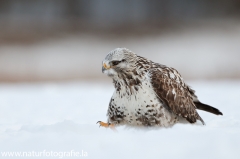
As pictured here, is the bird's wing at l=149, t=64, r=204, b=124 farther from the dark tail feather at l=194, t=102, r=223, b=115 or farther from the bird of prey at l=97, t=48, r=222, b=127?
the dark tail feather at l=194, t=102, r=223, b=115

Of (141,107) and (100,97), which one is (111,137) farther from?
(100,97)

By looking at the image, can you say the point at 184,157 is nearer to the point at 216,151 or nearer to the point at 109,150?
the point at 216,151

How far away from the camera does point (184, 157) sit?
2645 mm

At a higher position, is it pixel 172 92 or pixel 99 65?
pixel 99 65

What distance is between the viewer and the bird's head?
362cm

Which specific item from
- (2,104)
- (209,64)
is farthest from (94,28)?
(2,104)

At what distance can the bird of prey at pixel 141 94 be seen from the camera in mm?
3638

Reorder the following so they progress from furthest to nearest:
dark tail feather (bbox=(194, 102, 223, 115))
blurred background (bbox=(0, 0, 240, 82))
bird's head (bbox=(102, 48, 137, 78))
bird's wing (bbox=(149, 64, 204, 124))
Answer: blurred background (bbox=(0, 0, 240, 82)) → dark tail feather (bbox=(194, 102, 223, 115)) → bird's wing (bbox=(149, 64, 204, 124)) → bird's head (bbox=(102, 48, 137, 78))

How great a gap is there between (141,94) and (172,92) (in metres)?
0.30

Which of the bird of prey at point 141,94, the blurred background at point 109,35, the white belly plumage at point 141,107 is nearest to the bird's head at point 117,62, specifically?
the bird of prey at point 141,94

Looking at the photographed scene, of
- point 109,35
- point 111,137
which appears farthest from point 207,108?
point 109,35

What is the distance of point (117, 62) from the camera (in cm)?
367

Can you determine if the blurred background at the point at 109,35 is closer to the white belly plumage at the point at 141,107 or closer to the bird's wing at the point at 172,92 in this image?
the bird's wing at the point at 172,92

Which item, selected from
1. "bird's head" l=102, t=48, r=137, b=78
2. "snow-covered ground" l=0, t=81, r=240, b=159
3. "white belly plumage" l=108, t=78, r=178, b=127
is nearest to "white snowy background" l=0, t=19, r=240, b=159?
"snow-covered ground" l=0, t=81, r=240, b=159
